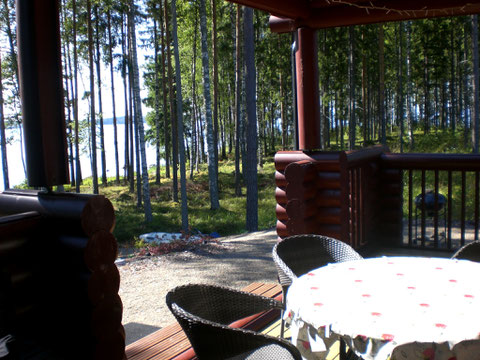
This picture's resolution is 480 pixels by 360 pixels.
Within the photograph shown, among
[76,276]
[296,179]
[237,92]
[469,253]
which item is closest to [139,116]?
[237,92]

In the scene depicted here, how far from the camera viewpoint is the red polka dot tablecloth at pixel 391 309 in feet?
4.92

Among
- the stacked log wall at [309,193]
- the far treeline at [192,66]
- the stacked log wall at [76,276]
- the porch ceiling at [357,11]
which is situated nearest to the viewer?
the stacked log wall at [76,276]

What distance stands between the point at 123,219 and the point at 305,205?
14077 millimetres

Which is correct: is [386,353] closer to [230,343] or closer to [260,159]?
[230,343]

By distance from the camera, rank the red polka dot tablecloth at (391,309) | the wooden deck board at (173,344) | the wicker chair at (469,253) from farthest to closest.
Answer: the wicker chair at (469,253), the wooden deck board at (173,344), the red polka dot tablecloth at (391,309)

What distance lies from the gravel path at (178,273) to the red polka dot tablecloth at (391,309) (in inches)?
94.8

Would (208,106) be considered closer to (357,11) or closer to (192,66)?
(192,66)

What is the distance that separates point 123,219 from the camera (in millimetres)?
17109

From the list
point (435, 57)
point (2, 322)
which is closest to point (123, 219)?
point (2, 322)

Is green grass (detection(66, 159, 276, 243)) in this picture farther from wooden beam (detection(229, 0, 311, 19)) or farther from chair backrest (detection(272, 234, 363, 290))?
chair backrest (detection(272, 234, 363, 290))

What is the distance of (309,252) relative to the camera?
9.67ft

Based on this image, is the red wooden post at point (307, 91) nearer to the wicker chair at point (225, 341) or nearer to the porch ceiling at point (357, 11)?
the porch ceiling at point (357, 11)

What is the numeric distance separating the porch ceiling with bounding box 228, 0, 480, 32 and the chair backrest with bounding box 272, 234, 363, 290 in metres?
2.18

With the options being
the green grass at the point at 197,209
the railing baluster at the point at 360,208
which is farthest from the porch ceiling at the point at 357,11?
the green grass at the point at 197,209
